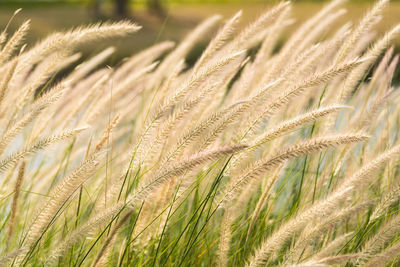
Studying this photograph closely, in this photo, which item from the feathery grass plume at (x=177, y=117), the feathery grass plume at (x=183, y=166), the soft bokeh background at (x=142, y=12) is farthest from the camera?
the soft bokeh background at (x=142, y=12)

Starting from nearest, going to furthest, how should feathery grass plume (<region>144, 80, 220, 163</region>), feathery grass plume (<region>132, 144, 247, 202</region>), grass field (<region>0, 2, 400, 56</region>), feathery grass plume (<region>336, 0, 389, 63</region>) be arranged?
feathery grass plume (<region>132, 144, 247, 202</region>) → feathery grass plume (<region>144, 80, 220, 163</region>) → feathery grass plume (<region>336, 0, 389, 63</region>) → grass field (<region>0, 2, 400, 56</region>)

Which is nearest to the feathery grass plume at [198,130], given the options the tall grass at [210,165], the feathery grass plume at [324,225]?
the tall grass at [210,165]

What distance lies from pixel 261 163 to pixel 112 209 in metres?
0.37

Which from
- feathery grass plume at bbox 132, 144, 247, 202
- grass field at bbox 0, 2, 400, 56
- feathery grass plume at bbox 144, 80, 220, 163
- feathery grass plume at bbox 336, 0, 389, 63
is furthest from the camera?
grass field at bbox 0, 2, 400, 56

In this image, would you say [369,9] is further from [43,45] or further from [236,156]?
[43,45]

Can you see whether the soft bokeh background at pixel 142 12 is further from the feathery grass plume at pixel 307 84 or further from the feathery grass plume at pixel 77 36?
the feathery grass plume at pixel 307 84

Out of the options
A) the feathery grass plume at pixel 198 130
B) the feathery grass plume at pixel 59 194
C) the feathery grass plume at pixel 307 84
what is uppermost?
the feathery grass plume at pixel 307 84

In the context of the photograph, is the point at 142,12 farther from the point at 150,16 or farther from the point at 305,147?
the point at 305,147

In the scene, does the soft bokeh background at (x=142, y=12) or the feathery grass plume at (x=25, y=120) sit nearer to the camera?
the feathery grass plume at (x=25, y=120)

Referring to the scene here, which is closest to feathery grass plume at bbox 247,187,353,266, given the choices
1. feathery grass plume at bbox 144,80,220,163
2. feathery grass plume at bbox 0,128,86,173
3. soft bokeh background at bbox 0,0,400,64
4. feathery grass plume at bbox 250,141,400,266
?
feathery grass plume at bbox 250,141,400,266

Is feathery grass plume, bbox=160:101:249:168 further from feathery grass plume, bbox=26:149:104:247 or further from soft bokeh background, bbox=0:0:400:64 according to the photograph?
soft bokeh background, bbox=0:0:400:64

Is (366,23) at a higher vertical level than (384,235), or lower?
higher

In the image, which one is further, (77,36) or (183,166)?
(77,36)

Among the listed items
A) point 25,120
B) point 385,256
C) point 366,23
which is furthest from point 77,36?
point 385,256
